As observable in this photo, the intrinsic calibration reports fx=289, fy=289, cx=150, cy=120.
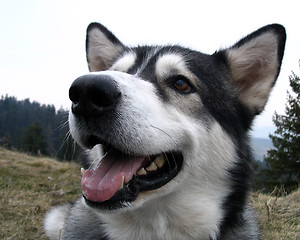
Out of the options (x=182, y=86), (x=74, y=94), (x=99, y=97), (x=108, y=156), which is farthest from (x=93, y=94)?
(x=182, y=86)

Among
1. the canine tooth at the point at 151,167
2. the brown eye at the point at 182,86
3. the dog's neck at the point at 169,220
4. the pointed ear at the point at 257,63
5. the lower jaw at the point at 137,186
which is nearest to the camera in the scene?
the lower jaw at the point at 137,186

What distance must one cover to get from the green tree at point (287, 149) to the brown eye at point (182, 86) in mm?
18794

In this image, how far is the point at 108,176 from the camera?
2.45 metres

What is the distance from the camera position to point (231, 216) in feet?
10.2

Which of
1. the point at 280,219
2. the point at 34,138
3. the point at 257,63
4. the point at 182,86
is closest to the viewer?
the point at 182,86

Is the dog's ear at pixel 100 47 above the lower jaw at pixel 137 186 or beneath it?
above

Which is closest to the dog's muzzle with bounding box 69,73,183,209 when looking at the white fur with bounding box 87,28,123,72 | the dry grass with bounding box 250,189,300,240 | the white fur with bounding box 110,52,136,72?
the white fur with bounding box 110,52,136,72

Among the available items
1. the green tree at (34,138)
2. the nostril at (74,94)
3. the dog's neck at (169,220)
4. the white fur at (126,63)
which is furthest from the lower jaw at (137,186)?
the green tree at (34,138)

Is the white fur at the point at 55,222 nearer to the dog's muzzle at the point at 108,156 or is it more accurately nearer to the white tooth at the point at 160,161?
the dog's muzzle at the point at 108,156

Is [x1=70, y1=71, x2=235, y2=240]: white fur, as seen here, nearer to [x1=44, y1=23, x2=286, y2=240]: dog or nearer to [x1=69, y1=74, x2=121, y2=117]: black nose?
[x1=44, y1=23, x2=286, y2=240]: dog

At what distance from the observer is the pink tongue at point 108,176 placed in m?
2.34

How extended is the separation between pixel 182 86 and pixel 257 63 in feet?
3.61

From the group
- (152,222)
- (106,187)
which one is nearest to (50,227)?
(152,222)

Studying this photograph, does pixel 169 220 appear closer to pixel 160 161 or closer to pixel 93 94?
pixel 160 161
